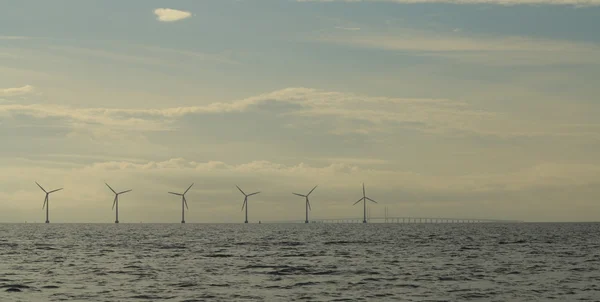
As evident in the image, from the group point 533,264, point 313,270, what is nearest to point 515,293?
point 313,270

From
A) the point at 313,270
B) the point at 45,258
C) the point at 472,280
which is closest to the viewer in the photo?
the point at 472,280

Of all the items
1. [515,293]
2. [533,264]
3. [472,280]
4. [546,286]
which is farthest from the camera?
[533,264]

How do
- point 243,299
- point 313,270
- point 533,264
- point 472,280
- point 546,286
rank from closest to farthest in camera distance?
point 243,299
point 546,286
point 472,280
point 313,270
point 533,264

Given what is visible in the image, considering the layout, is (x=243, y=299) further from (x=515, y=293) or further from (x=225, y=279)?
(x=515, y=293)

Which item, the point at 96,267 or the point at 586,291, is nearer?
the point at 586,291

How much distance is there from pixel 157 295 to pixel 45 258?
158 feet

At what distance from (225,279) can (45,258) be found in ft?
130

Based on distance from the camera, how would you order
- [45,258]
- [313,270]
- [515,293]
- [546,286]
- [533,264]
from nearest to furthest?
[515,293], [546,286], [313,270], [533,264], [45,258]

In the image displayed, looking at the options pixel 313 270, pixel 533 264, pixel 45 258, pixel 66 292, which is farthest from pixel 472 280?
pixel 45 258

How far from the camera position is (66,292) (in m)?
59.9

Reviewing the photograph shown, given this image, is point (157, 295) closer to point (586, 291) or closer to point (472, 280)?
point (472, 280)

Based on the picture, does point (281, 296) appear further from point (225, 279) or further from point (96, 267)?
point (96, 267)

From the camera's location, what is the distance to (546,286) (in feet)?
214

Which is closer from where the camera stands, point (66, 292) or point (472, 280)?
point (66, 292)
